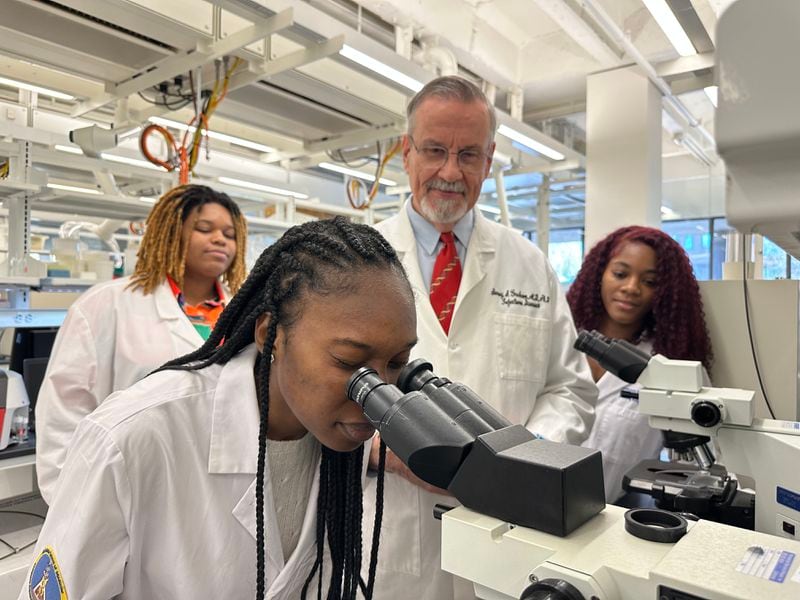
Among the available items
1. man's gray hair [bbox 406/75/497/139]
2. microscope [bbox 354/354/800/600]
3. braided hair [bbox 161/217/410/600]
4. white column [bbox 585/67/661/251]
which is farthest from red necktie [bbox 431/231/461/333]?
white column [bbox 585/67/661/251]

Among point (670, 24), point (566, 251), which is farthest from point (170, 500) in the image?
point (566, 251)

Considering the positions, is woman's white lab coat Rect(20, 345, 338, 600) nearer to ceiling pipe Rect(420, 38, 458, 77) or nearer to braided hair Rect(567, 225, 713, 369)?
braided hair Rect(567, 225, 713, 369)

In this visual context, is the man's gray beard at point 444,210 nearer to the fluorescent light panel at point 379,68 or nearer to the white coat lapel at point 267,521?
the white coat lapel at point 267,521

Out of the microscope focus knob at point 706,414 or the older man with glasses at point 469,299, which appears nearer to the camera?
the microscope focus knob at point 706,414

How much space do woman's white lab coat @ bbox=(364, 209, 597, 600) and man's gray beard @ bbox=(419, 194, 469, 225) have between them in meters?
0.06

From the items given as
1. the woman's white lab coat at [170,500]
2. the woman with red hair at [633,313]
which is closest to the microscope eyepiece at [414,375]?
the woman's white lab coat at [170,500]

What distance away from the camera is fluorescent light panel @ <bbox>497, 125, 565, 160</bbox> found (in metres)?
2.77

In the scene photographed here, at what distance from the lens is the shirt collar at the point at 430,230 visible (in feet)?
4.36

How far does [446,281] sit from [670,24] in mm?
1498

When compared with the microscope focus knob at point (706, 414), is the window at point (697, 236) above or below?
above

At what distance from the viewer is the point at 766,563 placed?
432 millimetres

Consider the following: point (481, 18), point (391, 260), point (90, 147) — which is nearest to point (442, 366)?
point (391, 260)

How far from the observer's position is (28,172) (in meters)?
2.04

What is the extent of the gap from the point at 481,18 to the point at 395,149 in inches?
30.8
